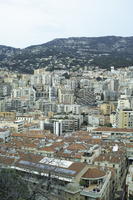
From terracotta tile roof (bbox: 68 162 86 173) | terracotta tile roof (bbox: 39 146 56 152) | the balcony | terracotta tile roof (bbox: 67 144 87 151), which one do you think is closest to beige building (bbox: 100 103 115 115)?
terracotta tile roof (bbox: 67 144 87 151)

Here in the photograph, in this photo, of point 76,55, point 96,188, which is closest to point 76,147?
point 96,188

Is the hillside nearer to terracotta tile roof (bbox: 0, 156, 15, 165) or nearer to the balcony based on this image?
terracotta tile roof (bbox: 0, 156, 15, 165)

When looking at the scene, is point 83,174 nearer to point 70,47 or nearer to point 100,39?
point 70,47

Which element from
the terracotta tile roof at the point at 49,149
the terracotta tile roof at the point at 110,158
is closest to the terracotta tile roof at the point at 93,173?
the terracotta tile roof at the point at 110,158

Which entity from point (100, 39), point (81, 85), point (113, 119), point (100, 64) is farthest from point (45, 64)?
point (113, 119)

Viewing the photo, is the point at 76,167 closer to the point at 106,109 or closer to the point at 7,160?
the point at 7,160
